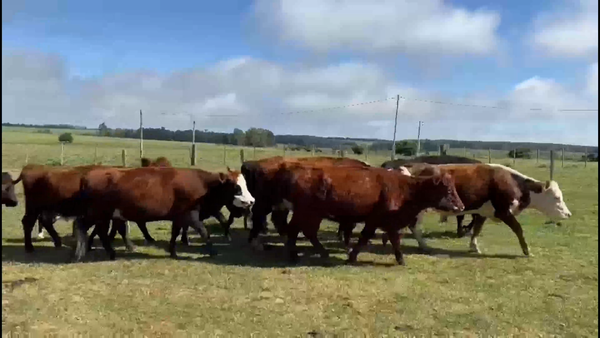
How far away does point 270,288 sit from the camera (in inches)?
289

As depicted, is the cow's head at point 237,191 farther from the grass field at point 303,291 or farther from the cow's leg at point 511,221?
the cow's leg at point 511,221

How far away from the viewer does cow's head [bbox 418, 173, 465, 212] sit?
30.3 feet

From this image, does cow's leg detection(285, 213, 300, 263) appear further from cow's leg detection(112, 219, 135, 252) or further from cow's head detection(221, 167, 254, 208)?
cow's leg detection(112, 219, 135, 252)

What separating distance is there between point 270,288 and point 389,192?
109 inches

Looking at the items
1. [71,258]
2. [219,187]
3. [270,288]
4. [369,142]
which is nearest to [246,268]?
[270,288]

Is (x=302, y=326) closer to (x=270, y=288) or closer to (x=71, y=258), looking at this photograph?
(x=270, y=288)

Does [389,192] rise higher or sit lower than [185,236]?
higher

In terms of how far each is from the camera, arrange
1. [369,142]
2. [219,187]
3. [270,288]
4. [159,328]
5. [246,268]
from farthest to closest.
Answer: [369,142], [219,187], [246,268], [270,288], [159,328]

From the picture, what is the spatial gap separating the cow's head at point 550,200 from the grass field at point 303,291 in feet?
1.82

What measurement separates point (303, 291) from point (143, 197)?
10.4 ft

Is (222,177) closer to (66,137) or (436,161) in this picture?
(436,161)

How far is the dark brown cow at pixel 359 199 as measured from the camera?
9109 mm

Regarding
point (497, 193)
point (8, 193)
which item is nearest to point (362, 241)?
point (497, 193)

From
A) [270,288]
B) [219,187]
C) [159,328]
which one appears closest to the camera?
[159,328]
